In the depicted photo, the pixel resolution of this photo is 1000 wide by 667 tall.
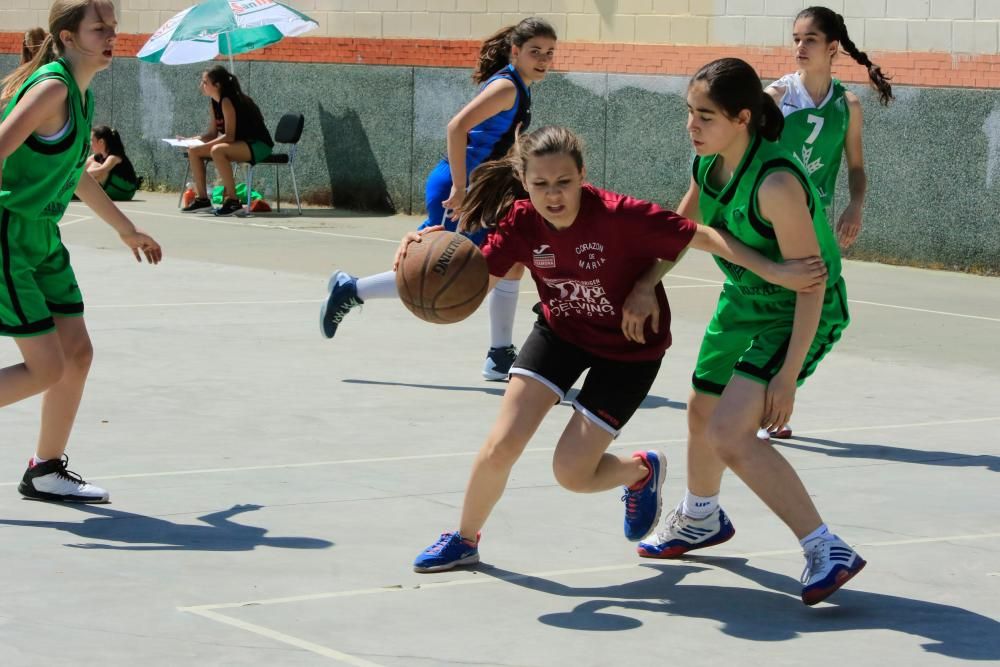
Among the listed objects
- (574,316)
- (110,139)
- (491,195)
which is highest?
(491,195)

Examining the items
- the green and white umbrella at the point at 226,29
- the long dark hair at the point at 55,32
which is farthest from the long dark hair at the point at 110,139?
the long dark hair at the point at 55,32

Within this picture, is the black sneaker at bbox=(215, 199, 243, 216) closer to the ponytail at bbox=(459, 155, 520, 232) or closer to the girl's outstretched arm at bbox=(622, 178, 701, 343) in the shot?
the ponytail at bbox=(459, 155, 520, 232)

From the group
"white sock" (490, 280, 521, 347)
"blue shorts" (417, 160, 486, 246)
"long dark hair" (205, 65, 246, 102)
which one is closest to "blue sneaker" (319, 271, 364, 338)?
"blue shorts" (417, 160, 486, 246)

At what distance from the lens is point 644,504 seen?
5.82 metres

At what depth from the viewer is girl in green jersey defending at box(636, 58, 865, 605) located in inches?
203

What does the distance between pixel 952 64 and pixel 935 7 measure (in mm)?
515

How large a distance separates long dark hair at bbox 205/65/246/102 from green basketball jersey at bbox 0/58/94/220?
12.9m

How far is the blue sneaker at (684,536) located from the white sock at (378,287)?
3.51 m

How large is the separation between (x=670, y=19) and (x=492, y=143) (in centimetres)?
800

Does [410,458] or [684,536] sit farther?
[410,458]

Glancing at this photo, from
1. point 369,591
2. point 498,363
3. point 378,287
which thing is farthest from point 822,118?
point 369,591

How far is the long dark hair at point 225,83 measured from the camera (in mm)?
19000

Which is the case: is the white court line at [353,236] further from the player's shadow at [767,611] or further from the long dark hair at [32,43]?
the player's shadow at [767,611]

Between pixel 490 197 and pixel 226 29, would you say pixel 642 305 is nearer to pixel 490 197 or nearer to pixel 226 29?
pixel 490 197
